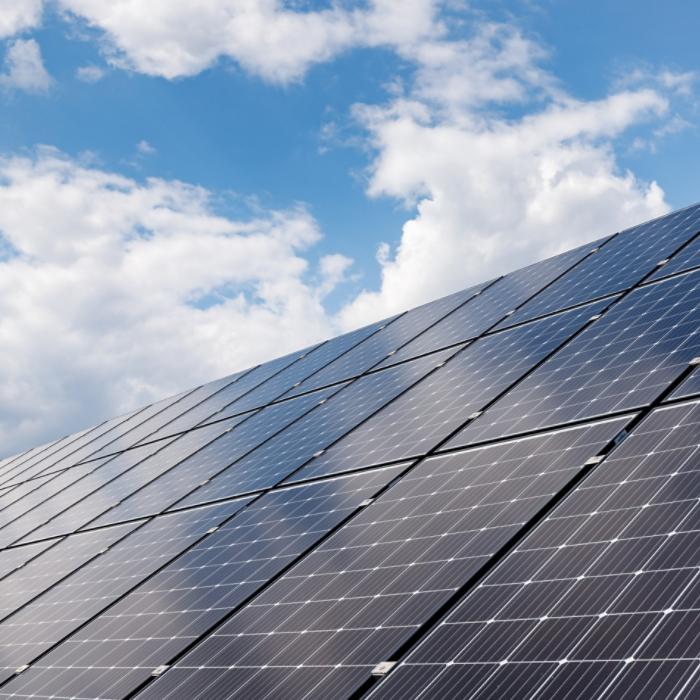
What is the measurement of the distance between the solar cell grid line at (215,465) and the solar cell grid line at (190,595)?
2457mm

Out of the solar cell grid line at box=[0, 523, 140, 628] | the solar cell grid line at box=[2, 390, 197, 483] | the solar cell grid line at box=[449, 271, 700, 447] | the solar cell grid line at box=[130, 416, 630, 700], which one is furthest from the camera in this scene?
the solar cell grid line at box=[2, 390, 197, 483]

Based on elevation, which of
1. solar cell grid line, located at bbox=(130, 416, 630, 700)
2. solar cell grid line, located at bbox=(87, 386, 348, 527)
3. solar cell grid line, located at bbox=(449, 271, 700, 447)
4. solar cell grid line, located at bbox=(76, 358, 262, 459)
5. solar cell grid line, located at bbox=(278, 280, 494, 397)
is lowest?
solar cell grid line, located at bbox=(130, 416, 630, 700)

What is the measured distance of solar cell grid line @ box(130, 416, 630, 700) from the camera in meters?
7.17

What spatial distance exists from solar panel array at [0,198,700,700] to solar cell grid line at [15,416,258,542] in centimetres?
16

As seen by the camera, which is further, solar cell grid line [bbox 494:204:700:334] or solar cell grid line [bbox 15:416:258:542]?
solar cell grid line [bbox 15:416:258:542]

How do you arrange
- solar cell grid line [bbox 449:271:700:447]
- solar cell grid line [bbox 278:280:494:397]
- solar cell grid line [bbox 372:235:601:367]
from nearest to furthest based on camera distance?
solar cell grid line [bbox 449:271:700:447] < solar cell grid line [bbox 372:235:601:367] < solar cell grid line [bbox 278:280:494:397]

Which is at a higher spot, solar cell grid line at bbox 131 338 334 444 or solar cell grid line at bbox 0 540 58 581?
solar cell grid line at bbox 131 338 334 444

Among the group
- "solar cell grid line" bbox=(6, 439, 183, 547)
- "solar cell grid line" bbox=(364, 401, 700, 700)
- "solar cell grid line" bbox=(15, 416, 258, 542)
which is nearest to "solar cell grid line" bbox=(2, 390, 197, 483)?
"solar cell grid line" bbox=(6, 439, 183, 547)

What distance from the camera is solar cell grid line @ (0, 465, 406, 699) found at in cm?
927

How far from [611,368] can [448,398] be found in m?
2.98

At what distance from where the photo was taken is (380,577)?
26.7 feet

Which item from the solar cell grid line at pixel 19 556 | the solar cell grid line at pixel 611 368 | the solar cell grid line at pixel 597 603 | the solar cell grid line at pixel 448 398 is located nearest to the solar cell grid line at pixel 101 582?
the solar cell grid line at pixel 448 398

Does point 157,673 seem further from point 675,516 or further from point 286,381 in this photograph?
point 286,381

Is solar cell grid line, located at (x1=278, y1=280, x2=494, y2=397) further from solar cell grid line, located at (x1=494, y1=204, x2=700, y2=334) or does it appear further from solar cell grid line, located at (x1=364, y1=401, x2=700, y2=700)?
solar cell grid line, located at (x1=364, y1=401, x2=700, y2=700)
